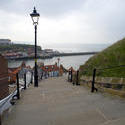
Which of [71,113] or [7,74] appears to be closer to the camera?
[71,113]

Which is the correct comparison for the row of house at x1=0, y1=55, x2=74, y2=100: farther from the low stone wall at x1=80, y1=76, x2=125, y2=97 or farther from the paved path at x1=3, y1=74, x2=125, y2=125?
the low stone wall at x1=80, y1=76, x2=125, y2=97

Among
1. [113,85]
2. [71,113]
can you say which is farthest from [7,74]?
[113,85]

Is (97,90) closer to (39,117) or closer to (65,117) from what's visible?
(65,117)

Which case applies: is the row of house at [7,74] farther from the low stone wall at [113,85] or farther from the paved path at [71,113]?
the low stone wall at [113,85]

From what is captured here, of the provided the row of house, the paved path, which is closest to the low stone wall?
the paved path

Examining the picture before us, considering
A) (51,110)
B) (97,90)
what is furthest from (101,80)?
(51,110)

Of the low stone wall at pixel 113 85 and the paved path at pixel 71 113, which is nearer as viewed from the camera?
the paved path at pixel 71 113

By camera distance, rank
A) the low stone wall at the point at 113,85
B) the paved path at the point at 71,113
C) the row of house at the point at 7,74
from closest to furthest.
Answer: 1. the paved path at the point at 71,113
2. the low stone wall at the point at 113,85
3. the row of house at the point at 7,74

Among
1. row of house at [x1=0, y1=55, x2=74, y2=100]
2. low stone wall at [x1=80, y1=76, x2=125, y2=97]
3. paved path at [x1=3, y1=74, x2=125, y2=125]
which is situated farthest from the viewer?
row of house at [x1=0, y1=55, x2=74, y2=100]

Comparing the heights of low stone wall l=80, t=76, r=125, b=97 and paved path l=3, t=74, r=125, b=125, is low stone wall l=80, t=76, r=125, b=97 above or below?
above

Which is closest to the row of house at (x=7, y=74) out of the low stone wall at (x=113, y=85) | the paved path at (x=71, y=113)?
the paved path at (x=71, y=113)

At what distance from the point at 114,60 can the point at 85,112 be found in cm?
469

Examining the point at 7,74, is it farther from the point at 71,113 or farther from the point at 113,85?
the point at 113,85

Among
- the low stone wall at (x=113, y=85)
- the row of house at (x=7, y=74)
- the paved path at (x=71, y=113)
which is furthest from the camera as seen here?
the row of house at (x=7, y=74)
